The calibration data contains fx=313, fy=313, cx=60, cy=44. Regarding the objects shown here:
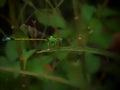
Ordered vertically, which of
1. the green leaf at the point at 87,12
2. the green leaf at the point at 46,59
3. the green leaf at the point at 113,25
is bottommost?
the green leaf at the point at 46,59

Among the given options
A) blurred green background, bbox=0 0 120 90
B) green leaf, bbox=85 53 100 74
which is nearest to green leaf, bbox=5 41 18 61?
blurred green background, bbox=0 0 120 90

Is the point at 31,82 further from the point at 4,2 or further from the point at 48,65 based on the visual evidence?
the point at 4,2

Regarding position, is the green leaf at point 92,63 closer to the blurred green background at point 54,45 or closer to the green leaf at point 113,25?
the blurred green background at point 54,45

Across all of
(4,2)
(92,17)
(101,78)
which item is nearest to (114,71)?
(101,78)

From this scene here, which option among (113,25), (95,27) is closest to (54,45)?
(95,27)

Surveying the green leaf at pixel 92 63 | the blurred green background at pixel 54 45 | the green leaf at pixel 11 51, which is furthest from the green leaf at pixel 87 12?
the green leaf at pixel 11 51

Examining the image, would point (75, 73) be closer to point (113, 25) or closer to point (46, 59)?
point (46, 59)
